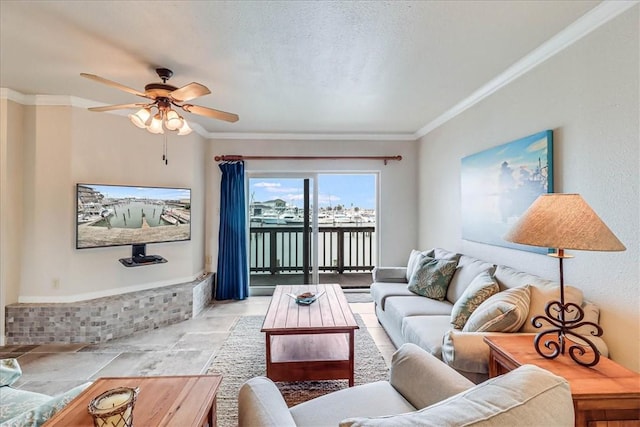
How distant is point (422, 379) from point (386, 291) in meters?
1.93

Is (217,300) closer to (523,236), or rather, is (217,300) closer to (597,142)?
(523,236)

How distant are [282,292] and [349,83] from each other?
2244 mm

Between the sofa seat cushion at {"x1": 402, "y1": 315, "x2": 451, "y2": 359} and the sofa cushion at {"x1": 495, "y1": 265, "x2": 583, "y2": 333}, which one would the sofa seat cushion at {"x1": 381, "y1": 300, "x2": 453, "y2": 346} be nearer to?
the sofa seat cushion at {"x1": 402, "y1": 315, "x2": 451, "y2": 359}

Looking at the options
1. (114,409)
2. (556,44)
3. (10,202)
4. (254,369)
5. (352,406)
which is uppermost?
(556,44)

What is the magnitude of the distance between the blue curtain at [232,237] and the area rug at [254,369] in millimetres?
1230

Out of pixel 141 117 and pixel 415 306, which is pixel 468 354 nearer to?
pixel 415 306

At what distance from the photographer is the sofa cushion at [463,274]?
272cm

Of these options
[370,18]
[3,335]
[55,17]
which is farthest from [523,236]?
[3,335]

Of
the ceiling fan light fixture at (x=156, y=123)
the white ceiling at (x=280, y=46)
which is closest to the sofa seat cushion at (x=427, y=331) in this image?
the white ceiling at (x=280, y=46)

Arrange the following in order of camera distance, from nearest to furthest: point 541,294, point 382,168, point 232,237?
point 541,294 < point 232,237 < point 382,168

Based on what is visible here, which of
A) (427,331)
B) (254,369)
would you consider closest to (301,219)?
(254,369)

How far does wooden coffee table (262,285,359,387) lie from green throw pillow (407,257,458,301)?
84 cm

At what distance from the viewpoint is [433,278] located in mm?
3059

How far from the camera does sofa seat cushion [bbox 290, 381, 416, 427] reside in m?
1.34
